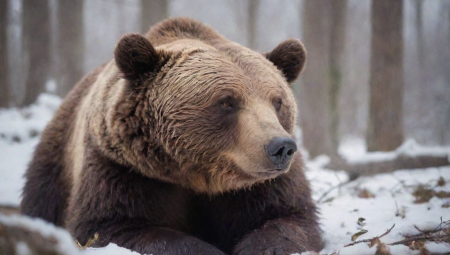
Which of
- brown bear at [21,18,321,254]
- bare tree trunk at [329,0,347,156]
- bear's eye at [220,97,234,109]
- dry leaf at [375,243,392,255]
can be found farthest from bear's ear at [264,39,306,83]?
bare tree trunk at [329,0,347,156]

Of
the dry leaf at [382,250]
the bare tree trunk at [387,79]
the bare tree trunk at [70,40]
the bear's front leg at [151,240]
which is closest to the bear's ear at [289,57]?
the bear's front leg at [151,240]

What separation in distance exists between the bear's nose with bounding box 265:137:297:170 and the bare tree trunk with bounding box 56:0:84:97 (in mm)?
12808

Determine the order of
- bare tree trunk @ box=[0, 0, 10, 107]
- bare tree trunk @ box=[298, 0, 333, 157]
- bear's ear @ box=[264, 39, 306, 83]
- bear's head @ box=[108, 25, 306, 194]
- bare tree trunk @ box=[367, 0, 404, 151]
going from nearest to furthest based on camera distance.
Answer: bear's head @ box=[108, 25, 306, 194], bear's ear @ box=[264, 39, 306, 83], bare tree trunk @ box=[367, 0, 404, 151], bare tree trunk @ box=[298, 0, 333, 157], bare tree trunk @ box=[0, 0, 10, 107]

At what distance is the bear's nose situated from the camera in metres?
2.87

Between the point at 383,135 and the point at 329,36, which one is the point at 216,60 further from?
the point at 329,36

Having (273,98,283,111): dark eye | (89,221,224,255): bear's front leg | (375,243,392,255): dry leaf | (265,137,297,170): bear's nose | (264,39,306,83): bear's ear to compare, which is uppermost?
(264,39,306,83): bear's ear

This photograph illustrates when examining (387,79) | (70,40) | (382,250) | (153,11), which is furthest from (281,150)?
A: (70,40)

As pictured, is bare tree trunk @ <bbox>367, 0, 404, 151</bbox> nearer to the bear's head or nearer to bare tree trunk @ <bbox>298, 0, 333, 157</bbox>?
bare tree trunk @ <bbox>298, 0, 333, 157</bbox>

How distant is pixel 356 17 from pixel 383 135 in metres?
22.4

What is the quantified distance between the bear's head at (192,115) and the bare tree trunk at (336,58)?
334 inches

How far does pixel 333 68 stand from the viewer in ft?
38.1

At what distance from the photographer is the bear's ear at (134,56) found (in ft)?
11.0

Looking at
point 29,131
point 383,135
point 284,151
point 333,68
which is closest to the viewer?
point 284,151

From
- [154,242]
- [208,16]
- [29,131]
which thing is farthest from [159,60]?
[208,16]
